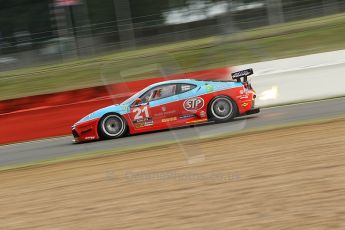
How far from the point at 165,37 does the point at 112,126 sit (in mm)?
6723

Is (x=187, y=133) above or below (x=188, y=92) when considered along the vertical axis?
below

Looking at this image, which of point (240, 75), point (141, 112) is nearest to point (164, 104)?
point (141, 112)

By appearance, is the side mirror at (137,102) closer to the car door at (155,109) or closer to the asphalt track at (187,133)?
the car door at (155,109)

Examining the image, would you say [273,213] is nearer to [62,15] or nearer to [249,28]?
[249,28]

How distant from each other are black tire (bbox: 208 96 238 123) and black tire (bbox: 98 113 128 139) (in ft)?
5.31

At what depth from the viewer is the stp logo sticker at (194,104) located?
1045 cm

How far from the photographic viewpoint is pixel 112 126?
10.8 meters

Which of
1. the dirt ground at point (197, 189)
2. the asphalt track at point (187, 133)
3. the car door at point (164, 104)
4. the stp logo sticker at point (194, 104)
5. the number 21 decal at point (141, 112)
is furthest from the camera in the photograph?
the number 21 decal at point (141, 112)

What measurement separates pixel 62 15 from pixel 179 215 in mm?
14240

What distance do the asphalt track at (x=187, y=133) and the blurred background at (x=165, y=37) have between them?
470cm

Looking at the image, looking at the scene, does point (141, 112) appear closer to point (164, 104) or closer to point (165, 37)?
point (164, 104)

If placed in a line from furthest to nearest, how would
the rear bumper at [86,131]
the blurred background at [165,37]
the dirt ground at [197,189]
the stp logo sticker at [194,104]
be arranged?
the blurred background at [165,37] < the rear bumper at [86,131] < the stp logo sticker at [194,104] < the dirt ground at [197,189]

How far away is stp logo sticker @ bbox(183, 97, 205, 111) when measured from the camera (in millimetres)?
10445

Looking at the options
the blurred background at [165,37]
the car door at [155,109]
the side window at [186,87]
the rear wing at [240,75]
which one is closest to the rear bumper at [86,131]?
the car door at [155,109]
